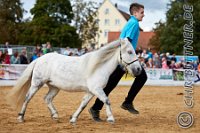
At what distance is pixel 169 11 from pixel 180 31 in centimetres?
344

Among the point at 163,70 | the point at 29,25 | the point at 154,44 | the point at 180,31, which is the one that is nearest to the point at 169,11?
the point at 180,31

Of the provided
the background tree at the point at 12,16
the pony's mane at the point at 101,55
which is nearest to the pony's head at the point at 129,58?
the pony's mane at the point at 101,55

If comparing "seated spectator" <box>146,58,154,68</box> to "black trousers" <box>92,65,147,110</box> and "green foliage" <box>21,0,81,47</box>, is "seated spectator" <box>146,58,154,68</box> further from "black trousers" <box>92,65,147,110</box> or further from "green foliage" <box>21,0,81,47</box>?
"green foliage" <box>21,0,81,47</box>

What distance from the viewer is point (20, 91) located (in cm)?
884

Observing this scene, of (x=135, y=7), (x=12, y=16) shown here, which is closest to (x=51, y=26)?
(x=12, y=16)

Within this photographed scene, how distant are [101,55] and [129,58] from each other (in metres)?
0.58

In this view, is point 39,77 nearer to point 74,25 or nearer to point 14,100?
point 14,100

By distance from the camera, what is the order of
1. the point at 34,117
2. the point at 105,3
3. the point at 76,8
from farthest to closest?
the point at 105,3
the point at 76,8
the point at 34,117

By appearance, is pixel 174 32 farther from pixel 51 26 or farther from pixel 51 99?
pixel 51 99

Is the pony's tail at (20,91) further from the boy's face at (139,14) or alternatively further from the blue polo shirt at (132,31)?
the boy's face at (139,14)

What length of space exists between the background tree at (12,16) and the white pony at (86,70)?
161ft

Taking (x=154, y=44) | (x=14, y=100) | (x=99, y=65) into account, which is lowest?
(x=154, y=44)

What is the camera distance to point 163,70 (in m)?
23.9

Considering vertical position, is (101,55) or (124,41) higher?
(124,41)
